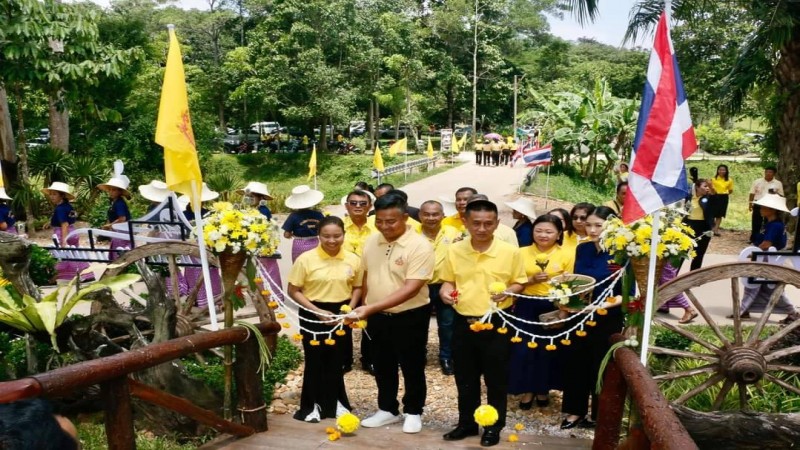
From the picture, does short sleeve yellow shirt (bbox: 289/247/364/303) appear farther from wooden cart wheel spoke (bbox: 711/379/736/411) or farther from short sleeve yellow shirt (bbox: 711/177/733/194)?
short sleeve yellow shirt (bbox: 711/177/733/194)

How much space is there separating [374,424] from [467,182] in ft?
63.1

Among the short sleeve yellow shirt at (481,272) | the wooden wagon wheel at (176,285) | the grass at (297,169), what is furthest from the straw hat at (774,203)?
the grass at (297,169)

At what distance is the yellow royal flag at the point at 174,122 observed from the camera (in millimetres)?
3406

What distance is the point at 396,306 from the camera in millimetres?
4055

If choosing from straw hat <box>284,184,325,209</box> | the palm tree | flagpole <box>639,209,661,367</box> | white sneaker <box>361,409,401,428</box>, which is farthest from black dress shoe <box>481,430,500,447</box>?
the palm tree

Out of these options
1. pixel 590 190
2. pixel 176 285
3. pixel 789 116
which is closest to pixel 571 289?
pixel 176 285

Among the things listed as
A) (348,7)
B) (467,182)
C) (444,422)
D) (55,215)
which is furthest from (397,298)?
(348,7)

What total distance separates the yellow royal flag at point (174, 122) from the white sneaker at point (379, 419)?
1.93 metres

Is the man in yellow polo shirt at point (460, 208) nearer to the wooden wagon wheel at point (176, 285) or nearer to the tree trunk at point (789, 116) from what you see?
the wooden wagon wheel at point (176, 285)

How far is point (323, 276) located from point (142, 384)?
1.44m

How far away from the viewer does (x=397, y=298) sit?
395 centimetres

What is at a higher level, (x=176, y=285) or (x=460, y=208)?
(x=460, y=208)

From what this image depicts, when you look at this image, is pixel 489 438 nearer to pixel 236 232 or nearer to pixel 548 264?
pixel 548 264

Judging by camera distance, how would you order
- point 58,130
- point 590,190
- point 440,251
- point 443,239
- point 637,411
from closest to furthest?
point 637,411 → point 440,251 → point 443,239 → point 58,130 → point 590,190
